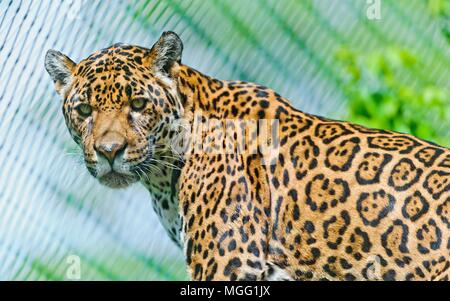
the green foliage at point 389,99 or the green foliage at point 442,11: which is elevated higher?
the green foliage at point 442,11

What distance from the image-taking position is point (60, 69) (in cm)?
807

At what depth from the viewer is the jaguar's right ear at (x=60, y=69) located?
8.05m

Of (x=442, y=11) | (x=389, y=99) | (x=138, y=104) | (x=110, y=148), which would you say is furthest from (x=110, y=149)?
(x=442, y=11)

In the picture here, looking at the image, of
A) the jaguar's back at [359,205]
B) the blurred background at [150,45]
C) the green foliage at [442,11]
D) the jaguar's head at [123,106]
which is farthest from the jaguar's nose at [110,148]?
the green foliage at [442,11]

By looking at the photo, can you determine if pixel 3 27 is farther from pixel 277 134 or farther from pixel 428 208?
pixel 428 208

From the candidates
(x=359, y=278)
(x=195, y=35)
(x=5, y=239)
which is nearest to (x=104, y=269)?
(x=5, y=239)

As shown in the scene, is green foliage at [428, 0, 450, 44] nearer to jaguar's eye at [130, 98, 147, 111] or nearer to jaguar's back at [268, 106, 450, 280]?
jaguar's back at [268, 106, 450, 280]

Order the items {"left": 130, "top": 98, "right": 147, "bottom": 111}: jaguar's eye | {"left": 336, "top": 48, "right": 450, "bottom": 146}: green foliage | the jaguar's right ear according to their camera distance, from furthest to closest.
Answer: {"left": 336, "top": 48, "right": 450, "bottom": 146}: green foliage < the jaguar's right ear < {"left": 130, "top": 98, "right": 147, "bottom": 111}: jaguar's eye

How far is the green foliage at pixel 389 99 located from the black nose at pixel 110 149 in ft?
14.3

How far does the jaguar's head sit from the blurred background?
2.37 metres

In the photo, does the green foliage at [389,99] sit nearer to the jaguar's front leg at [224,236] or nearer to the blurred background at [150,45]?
the blurred background at [150,45]

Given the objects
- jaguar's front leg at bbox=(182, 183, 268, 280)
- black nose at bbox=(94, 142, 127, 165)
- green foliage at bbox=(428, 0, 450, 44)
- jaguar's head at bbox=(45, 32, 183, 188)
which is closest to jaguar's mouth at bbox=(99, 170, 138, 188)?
jaguar's head at bbox=(45, 32, 183, 188)

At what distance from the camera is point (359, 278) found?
7.38m

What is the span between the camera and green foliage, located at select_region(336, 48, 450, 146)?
1136 centimetres
